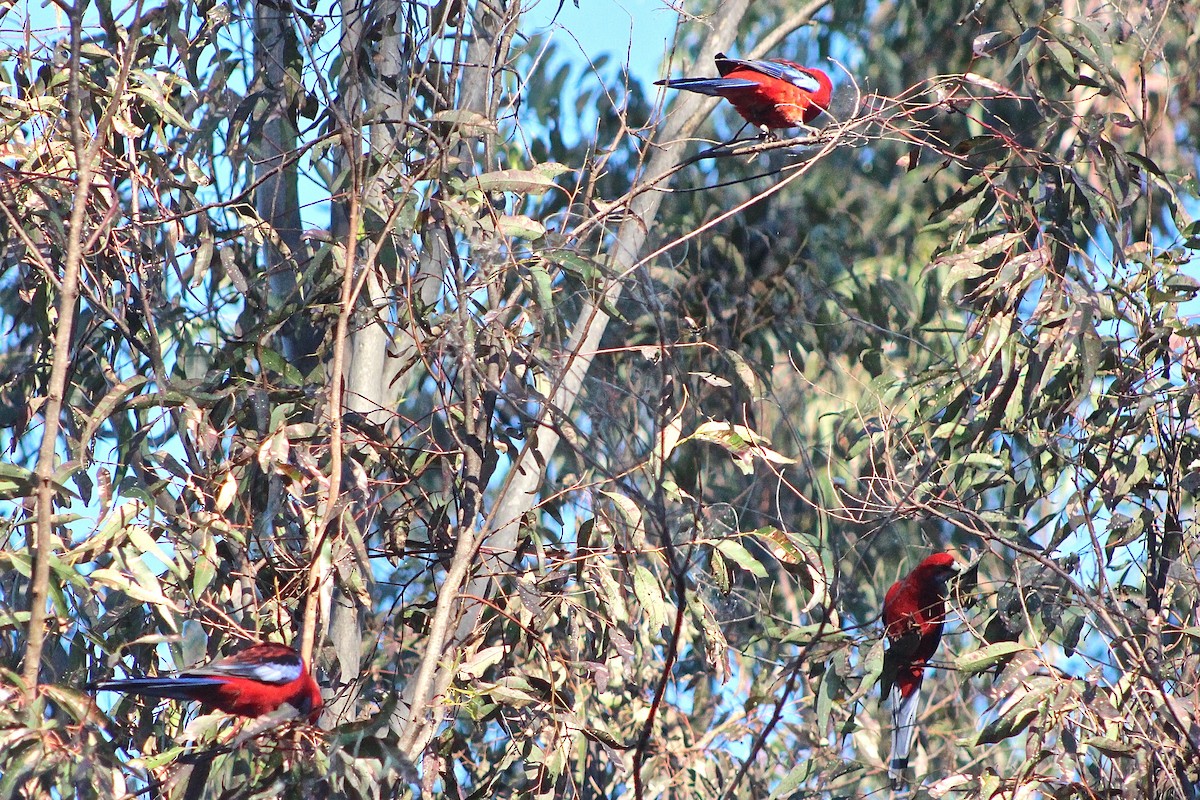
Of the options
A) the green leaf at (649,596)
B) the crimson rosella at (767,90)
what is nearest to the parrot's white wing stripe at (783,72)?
the crimson rosella at (767,90)

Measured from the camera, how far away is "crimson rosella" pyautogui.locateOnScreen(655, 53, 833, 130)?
353cm

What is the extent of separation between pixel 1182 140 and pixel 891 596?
11.4ft

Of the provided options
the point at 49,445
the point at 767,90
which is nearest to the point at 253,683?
the point at 49,445

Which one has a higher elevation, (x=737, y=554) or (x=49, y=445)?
(x=49, y=445)

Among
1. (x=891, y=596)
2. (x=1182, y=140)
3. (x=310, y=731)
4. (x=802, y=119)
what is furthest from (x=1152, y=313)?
(x=1182, y=140)

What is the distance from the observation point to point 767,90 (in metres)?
3.59

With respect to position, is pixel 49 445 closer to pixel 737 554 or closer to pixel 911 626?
pixel 737 554

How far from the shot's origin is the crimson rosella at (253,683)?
88.0 inches

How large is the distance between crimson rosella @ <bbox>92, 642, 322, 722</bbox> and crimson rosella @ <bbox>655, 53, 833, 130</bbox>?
1894 millimetres

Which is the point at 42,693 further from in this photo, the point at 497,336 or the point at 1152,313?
the point at 1152,313

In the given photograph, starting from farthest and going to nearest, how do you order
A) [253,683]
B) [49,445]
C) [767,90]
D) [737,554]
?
[767,90] < [737,554] < [253,683] < [49,445]

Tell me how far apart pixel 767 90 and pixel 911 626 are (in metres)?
1.51

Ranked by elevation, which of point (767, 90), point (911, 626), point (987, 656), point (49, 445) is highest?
point (767, 90)

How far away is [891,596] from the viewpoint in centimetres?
311
